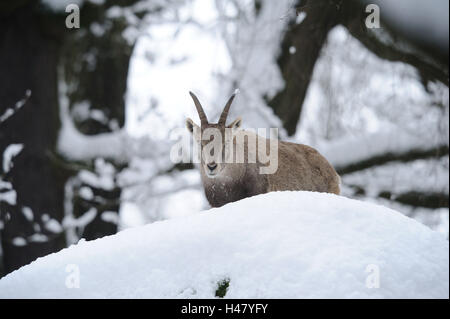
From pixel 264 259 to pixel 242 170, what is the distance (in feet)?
9.02

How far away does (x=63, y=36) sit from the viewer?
8.02 metres

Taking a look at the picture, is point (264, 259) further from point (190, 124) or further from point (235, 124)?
point (190, 124)

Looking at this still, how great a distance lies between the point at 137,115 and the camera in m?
8.69

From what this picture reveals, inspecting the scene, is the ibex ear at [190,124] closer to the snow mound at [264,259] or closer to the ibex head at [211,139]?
the ibex head at [211,139]

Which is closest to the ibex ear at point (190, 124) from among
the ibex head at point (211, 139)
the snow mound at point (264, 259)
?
the ibex head at point (211, 139)

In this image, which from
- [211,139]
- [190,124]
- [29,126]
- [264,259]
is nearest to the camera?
[264,259]

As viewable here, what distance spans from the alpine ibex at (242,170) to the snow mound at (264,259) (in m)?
2.05

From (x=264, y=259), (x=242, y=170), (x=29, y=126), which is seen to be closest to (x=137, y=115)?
(x=29, y=126)

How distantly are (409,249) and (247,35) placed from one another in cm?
586

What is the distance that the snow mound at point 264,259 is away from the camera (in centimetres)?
237

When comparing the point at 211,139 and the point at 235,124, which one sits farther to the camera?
the point at 235,124

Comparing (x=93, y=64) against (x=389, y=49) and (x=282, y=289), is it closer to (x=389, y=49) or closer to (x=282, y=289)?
(x=389, y=49)

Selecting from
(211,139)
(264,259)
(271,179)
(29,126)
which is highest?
(211,139)
